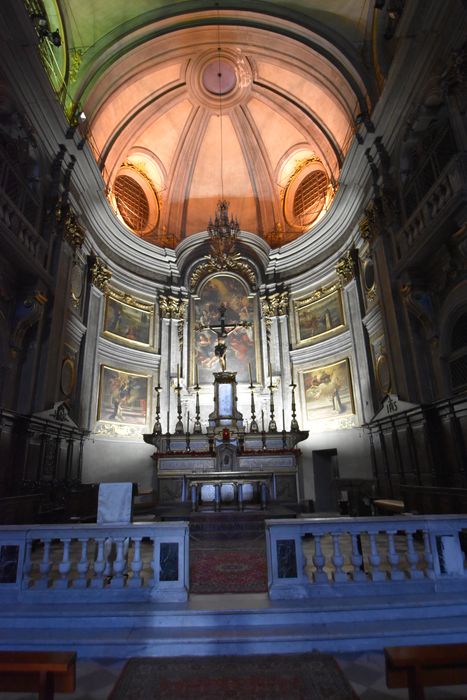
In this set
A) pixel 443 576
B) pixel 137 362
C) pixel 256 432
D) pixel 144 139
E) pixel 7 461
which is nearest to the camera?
pixel 443 576

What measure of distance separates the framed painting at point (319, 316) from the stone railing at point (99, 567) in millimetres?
11050

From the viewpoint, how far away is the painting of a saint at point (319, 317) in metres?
14.7

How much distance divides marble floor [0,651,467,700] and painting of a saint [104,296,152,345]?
11956mm

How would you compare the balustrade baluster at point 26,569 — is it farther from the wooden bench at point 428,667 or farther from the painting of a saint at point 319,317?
the painting of a saint at point 319,317

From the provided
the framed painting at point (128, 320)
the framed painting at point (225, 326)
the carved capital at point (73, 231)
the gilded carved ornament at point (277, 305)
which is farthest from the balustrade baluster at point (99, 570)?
the gilded carved ornament at point (277, 305)

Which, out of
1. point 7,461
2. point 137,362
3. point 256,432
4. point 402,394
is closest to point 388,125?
point 402,394

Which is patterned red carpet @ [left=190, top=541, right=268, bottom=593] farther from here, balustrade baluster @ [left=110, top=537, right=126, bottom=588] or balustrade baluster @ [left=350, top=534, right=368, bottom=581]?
balustrade baluster @ [left=350, top=534, right=368, bottom=581]

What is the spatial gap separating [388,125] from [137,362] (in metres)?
10.8

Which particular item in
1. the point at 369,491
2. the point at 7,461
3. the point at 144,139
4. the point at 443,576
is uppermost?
the point at 144,139

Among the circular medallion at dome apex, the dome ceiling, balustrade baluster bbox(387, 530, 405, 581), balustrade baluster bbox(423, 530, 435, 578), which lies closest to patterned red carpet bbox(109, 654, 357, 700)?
balustrade baluster bbox(387, 530, 405, 581)

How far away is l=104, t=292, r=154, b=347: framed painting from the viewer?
14867mm

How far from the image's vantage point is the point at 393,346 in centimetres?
1032

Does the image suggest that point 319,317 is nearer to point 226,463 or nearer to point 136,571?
point 226,463

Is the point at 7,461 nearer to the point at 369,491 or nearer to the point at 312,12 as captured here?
the point at 369,491
